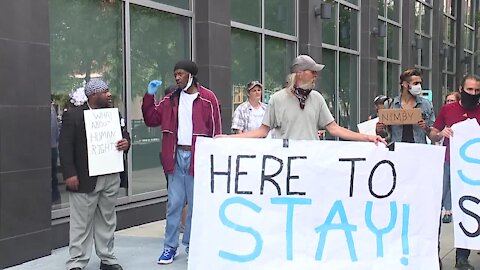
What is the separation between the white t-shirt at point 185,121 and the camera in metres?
5.93

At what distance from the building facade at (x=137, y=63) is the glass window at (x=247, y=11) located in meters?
0.02

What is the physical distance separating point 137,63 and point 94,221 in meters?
3.27

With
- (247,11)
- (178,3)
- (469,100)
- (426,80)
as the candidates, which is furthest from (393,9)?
(469,100)

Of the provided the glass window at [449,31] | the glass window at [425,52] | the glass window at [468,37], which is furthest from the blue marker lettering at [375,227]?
the glass window at [468,37]

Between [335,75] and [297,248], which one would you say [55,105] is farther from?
[335,75]

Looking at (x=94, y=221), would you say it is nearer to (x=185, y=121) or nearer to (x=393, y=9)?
(x=185, y=121)

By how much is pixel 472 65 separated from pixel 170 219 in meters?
29.7

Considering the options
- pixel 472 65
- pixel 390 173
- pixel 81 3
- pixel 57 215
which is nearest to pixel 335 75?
pixel 81 3

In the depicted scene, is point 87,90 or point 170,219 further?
point 170,219

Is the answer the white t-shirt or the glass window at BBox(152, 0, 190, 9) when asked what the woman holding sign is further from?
the glass window at BBox(152, 0, 190, 9)

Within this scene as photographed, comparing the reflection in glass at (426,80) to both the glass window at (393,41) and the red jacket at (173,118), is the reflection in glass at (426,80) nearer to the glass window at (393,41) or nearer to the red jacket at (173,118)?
the glass window at (393,41)

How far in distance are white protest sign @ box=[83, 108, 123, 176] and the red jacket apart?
447mm

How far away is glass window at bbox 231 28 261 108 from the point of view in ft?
35.3

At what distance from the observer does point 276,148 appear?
424cm
